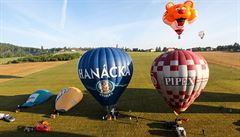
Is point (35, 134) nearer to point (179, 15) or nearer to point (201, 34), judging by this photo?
point (179, 15)

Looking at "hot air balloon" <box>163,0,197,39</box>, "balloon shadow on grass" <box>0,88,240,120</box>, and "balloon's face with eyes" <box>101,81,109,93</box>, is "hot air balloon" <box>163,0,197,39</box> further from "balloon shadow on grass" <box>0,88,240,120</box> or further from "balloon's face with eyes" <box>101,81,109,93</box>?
"balloon's face with eyes" <box>101,81,109,93</box>

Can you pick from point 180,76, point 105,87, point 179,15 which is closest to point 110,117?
point 105,87

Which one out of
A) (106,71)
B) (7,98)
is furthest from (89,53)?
(7,98)

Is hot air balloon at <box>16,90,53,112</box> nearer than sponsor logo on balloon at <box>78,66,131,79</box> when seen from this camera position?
No

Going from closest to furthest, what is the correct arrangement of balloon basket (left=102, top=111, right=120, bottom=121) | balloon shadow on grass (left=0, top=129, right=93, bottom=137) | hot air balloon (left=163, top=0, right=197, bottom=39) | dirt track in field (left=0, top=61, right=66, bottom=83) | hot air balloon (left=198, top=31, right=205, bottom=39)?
1. balloon shadow on grass (left=0, top=129, right=93, bottom=137)
2. balloon basket (left=102, top=111, right=120, bottom=121)
3. hot air balloon (left=163, top=0, right=197, bottom=39)
4. hot air balloon (left=198, top=31, right=205, bottom=39)
5. dirt track in field (left=0, top=61, right=66, bottom=83)

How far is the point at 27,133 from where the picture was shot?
17.0m

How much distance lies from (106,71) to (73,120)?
15.9 ft

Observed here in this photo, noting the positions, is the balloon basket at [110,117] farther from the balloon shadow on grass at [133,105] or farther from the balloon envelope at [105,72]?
the balloon envelope at [105,72]

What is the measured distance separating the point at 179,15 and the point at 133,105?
9448 millimetres

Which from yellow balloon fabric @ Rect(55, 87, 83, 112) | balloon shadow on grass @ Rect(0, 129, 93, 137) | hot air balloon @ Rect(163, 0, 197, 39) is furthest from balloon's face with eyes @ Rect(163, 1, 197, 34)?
balloon shadow on grass @ Rect(0, 129, 93, 137)

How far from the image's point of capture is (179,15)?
79.6 feet

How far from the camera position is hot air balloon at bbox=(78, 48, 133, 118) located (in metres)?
17.4

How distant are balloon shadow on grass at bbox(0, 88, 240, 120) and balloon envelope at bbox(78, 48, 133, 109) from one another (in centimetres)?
265

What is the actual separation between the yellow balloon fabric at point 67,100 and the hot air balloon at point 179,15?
1130 centimetres
